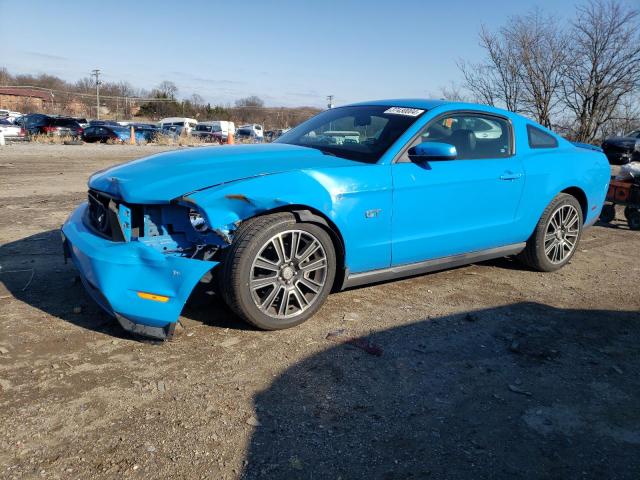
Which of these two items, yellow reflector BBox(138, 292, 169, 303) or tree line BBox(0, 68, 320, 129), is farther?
tree line BBox(0, 68, 320, 129)

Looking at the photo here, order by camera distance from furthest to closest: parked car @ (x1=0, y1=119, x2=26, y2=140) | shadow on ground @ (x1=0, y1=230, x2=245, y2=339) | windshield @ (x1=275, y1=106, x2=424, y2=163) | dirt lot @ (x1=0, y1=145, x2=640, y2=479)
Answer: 1. parked car @ (x1=0, y1=119, x2=26, y2=140)
2. windshield @ (x1=275, y1=106, x2=424, y2=163)
3. shadow on ground @ (x1=0, y1=230, x2=245, y2=339)
4. dirt lot @ (x1=0, y1=145, x2=640, y2=479)

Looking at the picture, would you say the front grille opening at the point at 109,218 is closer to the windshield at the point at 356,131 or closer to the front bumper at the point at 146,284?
the front bumper at the point at 146,284

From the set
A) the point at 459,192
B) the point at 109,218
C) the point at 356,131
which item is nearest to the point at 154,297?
the point at 109,218

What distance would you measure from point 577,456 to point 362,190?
206 centimetres

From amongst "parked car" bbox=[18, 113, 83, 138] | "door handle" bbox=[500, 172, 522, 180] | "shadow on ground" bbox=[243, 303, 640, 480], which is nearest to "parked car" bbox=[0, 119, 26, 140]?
"parked car" bbox=[18, 113, 83, 138]

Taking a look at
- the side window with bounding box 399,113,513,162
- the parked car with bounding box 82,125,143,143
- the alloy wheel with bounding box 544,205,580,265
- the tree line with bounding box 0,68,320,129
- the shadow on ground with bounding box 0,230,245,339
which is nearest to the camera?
the shadow on ground with bounding box 0,230,245,339

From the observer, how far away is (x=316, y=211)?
3479 millimetres

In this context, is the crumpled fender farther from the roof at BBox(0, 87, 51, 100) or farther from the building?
the roof at BBox(0, 87, 51, 100)

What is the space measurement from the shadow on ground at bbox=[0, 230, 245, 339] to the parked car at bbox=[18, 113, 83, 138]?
25030 mm

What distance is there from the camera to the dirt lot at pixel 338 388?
86.6 inches

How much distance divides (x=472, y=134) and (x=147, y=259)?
2.91m

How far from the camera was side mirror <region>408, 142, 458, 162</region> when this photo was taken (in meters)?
3.80

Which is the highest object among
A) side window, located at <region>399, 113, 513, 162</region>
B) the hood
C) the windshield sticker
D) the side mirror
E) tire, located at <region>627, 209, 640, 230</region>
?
the windshield sticker

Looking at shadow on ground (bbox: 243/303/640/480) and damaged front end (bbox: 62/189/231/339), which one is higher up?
damaged front end (bbox: 62/189/231/339)
